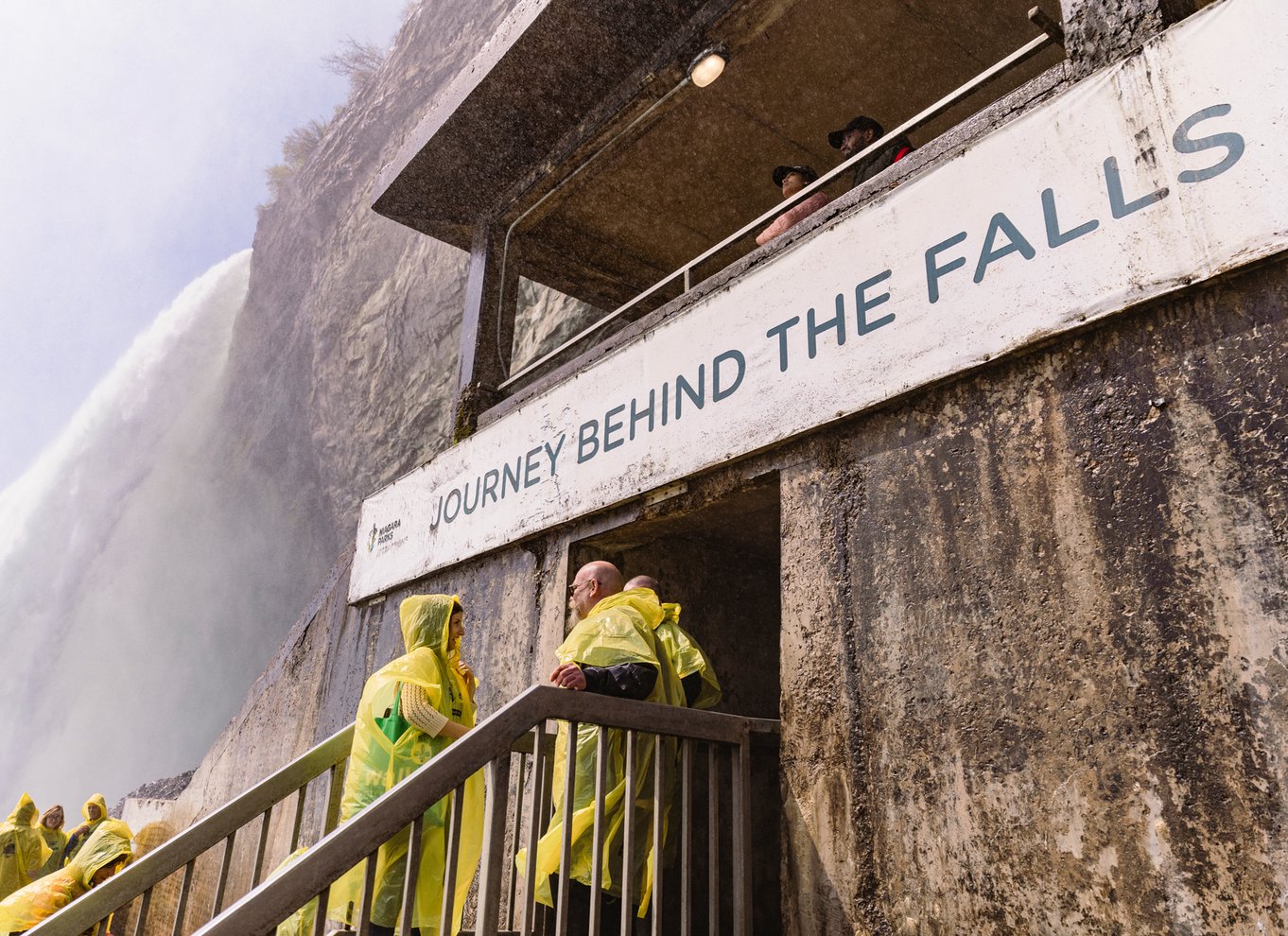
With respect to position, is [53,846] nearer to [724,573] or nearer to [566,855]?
[724,573]

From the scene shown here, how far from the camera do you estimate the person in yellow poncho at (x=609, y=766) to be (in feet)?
9.96

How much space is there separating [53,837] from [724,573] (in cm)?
877

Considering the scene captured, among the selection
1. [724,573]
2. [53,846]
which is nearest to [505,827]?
[724,573]

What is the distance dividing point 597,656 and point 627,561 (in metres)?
1.56

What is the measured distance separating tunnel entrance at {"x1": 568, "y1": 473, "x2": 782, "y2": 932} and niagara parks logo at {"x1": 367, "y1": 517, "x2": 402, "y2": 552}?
2.03m

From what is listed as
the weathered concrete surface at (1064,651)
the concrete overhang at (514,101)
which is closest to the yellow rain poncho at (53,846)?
the concrete overhang at (514,101)

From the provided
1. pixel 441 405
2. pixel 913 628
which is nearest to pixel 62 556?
pixel 441 405

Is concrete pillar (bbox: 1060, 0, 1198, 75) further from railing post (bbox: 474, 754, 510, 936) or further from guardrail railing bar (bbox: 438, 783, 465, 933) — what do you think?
guardrail railing bar (bbox: 438, 783, 465, 933)

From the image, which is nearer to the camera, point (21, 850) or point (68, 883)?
point (68, 883)

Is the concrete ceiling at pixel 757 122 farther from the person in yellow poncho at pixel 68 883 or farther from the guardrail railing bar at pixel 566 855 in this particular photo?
the person in yellow poncho at pixel 68 883

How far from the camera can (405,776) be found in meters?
3.28

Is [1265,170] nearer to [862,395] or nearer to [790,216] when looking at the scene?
[862,395]

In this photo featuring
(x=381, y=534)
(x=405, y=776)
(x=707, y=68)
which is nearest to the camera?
(x=405, y=776)

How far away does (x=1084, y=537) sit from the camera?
105 inches
